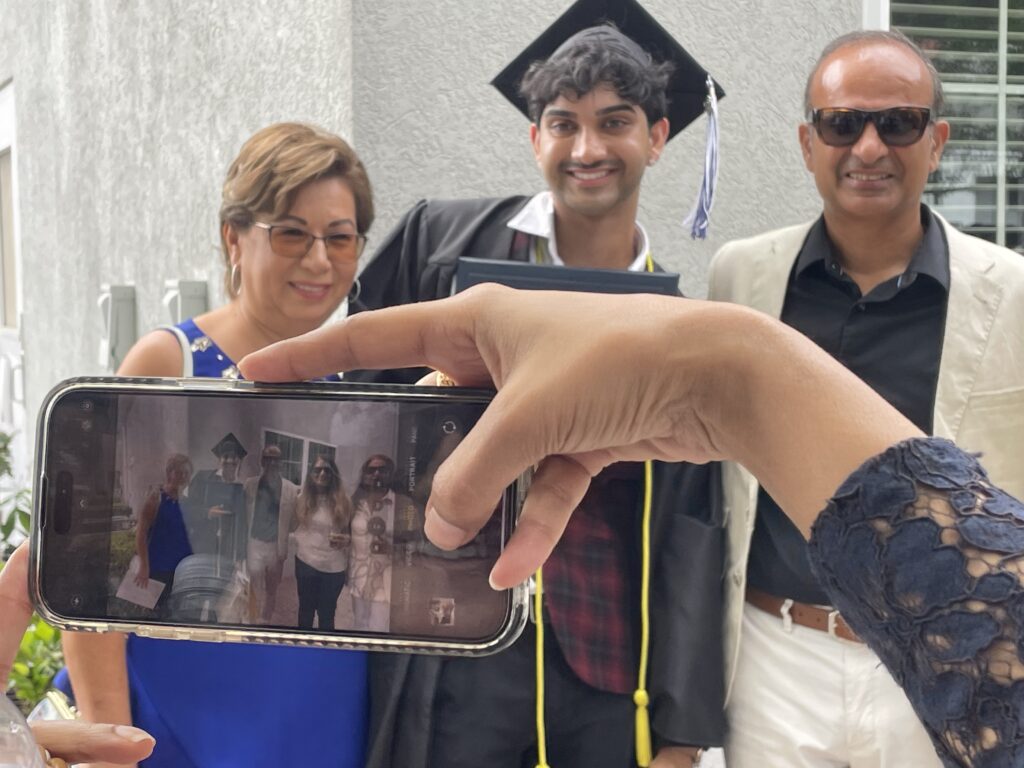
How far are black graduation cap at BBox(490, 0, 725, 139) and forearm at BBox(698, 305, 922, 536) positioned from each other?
179 cm

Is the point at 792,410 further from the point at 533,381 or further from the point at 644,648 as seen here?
the point at 644,648

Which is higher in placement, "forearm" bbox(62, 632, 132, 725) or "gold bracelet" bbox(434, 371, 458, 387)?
"gold bracelet" bbox(434, 371, 458, 387)

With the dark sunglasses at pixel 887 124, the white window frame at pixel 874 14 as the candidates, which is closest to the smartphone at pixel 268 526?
the dark sunglasses at pixel 887 124

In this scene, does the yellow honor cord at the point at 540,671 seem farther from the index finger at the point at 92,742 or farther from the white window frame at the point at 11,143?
the white window frame at the point at 11,143

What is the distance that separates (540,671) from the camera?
2039 mm

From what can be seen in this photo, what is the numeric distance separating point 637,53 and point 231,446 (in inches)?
66.8

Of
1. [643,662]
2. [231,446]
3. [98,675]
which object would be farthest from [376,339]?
[643,662]

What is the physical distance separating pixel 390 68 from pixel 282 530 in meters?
2.31

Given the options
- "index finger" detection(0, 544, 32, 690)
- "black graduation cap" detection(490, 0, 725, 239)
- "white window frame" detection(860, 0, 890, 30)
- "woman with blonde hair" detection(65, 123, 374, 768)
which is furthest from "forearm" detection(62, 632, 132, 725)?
"white window frame" detection(860, 0, 890, 30)

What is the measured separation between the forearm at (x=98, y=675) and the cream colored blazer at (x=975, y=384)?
1193 mm

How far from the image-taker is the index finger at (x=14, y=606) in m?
1.08

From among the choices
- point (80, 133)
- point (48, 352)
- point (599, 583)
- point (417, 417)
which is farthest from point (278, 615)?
point (48, 352)

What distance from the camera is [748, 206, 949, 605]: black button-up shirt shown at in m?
2.13

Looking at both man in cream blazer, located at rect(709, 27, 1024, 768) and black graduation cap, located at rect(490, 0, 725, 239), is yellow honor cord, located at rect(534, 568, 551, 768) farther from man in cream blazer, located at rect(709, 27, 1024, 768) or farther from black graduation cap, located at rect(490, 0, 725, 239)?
black graduation cap, located at rect(490, 0, 725, 239)
